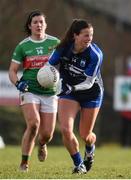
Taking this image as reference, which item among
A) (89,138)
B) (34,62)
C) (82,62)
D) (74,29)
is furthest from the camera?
(34,62)

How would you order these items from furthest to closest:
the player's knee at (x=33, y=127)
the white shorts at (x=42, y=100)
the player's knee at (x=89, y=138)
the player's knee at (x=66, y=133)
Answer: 1. the white shorts at (x=42, y=100)
2. the player's knee at (x=33, y=127)
3. the player's knee at (x=89, y=138)
4. the player's knee at (x=66, y=133)

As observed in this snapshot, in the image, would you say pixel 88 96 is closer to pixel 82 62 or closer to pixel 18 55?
pixel 82 62

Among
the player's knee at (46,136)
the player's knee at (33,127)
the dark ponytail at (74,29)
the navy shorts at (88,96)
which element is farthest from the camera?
the player's knee at (46,136)

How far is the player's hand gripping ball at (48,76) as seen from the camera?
40.0ft

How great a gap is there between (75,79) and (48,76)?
0.38m

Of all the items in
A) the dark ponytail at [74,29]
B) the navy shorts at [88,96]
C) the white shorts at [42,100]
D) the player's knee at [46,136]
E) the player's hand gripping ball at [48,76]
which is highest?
the dark ponytail at [74,29]

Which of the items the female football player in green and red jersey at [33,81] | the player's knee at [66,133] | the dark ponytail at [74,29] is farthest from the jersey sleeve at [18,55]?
the player's knee at [66,133]

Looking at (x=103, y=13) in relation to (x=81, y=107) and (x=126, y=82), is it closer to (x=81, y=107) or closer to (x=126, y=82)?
(x=126, y=82)

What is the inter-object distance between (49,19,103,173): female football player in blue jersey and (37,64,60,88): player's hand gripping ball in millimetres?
101

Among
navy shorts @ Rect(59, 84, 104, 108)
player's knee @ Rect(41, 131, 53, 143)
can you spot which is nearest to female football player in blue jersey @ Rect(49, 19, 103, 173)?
navy shorts @ Rect(59, 84, 104, 108)

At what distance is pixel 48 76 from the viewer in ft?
40.3

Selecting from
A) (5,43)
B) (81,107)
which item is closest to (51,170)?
(81,107)

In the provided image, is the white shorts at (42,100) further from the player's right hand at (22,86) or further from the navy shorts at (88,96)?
the navy shorts at (88,96)

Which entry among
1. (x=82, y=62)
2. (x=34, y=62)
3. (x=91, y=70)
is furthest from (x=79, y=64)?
(x=34, y=62)
